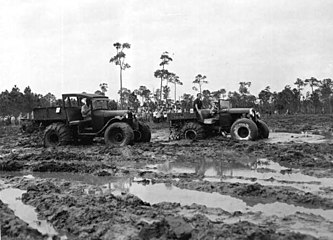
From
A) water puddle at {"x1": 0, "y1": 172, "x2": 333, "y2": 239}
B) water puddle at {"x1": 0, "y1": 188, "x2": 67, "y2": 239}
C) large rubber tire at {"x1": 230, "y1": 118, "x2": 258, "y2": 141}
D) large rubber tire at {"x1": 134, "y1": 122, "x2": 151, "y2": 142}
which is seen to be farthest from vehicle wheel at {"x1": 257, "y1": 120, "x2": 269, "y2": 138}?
water puddle at {"x1": 0, "y1": 188, "x2": 67, "y2": 239}

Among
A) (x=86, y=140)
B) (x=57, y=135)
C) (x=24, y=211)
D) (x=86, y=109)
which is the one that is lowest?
(x=24, y=211)

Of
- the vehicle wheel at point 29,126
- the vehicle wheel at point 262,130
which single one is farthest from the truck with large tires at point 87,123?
the vehicle wheel at point 262,130

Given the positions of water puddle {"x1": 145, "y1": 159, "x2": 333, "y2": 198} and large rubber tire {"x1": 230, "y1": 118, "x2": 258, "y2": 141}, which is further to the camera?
large rubber tire {"x1": 230, "y1": 118, "x2": 258, "y2": 141}

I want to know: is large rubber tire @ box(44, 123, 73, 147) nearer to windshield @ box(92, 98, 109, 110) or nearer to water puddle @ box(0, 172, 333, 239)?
windshield @ box(92, 98, 109, 110)

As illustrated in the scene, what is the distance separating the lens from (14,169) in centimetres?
972

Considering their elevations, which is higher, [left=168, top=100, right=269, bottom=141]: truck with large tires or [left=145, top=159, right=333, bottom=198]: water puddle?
[left=168, top=100, right=269, bottom=141]: truck with large tires

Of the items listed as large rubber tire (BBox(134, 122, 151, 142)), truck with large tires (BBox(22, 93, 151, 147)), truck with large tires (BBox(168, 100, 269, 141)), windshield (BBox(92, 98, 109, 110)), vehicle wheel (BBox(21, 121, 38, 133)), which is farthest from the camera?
vehicle wheel (BBox(21, 121, 38, 133))

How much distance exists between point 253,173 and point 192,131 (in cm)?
748

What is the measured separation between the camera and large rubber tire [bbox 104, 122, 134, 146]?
531 inches

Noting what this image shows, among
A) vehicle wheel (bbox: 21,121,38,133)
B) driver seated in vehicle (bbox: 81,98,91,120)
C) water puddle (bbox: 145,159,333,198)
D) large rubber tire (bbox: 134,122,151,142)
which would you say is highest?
driver seated in vehicle (bbox: 81,98,91,120)

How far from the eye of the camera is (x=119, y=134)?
13.8 meters

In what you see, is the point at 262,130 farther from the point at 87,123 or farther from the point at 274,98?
the point at 274,98

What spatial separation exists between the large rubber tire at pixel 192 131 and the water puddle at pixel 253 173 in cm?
531

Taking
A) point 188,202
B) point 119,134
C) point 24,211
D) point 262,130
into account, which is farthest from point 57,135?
point 188,202
